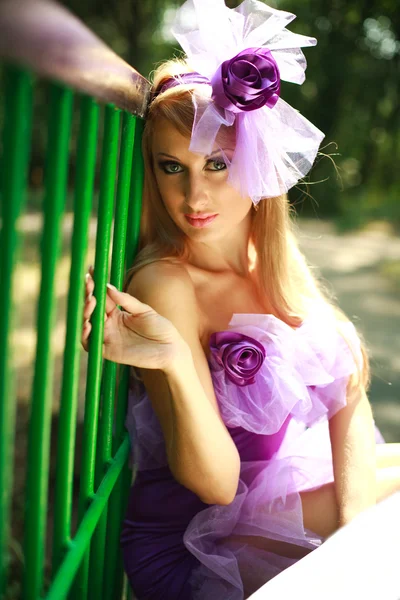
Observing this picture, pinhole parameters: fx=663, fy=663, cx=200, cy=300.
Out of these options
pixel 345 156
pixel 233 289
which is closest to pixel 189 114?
pixel 233 289

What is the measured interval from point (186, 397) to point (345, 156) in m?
11.7

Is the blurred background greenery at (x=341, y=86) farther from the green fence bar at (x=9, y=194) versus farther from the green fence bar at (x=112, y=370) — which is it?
the green fence bar at (x=9, y=194)

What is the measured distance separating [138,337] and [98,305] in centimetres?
14

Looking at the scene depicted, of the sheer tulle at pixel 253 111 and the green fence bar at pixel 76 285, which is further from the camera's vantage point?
the sheer tulle at pixel 253 111

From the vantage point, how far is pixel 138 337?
117 centimetres

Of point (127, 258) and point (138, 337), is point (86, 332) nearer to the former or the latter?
point (138, 337)

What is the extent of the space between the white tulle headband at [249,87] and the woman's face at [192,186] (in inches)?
1.6

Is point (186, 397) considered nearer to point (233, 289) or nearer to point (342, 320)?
point (233, 289)

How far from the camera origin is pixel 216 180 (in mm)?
1342

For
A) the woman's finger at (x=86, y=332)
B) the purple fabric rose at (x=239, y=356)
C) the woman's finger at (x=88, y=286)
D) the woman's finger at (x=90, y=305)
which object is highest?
the woman's finger at (x=88, y=286)

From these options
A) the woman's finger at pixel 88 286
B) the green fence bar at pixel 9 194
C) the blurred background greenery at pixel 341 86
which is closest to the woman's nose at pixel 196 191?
the woman's finger at pixel 88 286

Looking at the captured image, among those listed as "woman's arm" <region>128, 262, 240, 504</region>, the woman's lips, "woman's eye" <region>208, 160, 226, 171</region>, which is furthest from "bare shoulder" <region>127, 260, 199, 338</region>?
"woman's eye" <region>208, 160, 226, 171</region>

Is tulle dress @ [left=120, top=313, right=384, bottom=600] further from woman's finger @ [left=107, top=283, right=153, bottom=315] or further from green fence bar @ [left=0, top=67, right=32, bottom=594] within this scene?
green fence bar @ [left=0, top=67, right=32, bottom=594]

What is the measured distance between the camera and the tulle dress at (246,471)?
134cm
